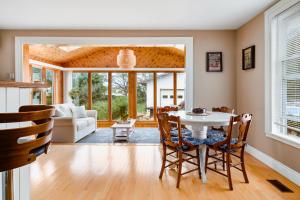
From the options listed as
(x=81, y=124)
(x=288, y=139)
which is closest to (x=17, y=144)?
(x=288, y=139)

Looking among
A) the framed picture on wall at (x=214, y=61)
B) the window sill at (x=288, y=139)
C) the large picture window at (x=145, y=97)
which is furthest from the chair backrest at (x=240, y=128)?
the large picture window at (x=145, y=97)

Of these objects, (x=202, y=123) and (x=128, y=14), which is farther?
(x=128, y=14)

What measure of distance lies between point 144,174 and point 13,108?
1851mm

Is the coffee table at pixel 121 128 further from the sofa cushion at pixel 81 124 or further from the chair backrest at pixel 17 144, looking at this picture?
the chair backrest at pixel 17 144

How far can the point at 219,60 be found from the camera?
A: 4.34 metres

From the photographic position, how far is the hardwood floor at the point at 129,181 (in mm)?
2342

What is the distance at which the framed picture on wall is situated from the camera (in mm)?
4336

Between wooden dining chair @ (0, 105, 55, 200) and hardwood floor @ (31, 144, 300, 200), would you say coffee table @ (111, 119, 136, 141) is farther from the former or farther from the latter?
wooden dining chair @ (0, 105, 55, 200)

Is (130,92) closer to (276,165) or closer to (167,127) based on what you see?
(167,127)

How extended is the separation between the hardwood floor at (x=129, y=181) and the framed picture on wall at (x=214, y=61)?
178 cm

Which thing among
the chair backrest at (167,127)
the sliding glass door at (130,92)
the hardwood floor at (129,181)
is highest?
the sliding glass door at (130,92)

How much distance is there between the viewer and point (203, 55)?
436 cm

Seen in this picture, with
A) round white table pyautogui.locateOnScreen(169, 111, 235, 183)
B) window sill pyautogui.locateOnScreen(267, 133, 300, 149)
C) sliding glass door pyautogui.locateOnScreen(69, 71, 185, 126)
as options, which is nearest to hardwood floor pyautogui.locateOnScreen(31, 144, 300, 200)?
round white table pyautogui.locateOnScreen(169, 111, 235, 183)

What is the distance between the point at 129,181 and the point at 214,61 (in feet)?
9.38
